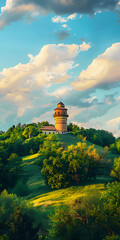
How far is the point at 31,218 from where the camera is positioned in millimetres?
32188

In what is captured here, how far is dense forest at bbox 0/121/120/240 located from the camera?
1152 inches

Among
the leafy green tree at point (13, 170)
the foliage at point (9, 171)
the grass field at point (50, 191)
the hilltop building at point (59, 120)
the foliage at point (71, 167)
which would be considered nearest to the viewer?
the grass field at point (50, 191)

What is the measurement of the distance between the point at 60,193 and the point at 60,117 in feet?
232

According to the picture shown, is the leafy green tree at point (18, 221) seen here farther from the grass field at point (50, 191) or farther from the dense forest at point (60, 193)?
the grass field at point (50, 191)

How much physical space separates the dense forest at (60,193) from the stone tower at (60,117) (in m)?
13.9

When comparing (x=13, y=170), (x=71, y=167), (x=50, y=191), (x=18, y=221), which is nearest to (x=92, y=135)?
(x=13, y=170)

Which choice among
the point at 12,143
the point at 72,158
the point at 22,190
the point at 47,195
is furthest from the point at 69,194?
the point at 12,143

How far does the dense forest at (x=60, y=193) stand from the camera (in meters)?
29.2

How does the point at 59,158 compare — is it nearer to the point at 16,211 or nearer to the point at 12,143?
the point at 16,211

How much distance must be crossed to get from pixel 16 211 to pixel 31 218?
2358mm

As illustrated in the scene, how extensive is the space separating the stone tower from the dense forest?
13858 millimetres

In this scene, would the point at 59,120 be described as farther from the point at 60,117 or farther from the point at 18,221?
the point at 18,221

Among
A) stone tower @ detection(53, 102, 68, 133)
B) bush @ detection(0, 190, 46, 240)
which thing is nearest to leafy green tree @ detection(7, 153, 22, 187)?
bush @ detection(0, 190, 46, 240)

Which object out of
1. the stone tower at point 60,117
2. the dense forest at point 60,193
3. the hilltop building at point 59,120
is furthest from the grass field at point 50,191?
the stone tower at point 60,117
